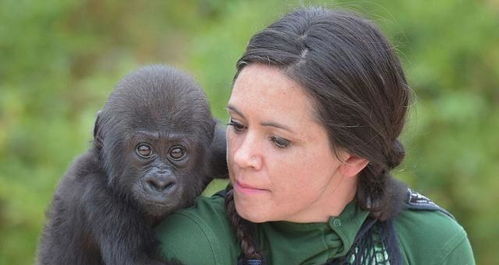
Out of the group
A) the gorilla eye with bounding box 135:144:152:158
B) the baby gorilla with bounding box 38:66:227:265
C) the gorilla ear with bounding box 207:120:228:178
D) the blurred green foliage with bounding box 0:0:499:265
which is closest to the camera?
the baby gorilla with bounding box 38:66:227:265

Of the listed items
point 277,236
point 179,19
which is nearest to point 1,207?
point 179,19

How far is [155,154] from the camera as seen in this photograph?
3049 mm

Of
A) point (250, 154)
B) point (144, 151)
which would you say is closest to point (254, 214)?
point (250, 154)

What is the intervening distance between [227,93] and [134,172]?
2.08m

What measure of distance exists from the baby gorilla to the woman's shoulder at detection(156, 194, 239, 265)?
87 millimetres

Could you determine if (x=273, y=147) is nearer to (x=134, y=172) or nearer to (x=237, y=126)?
(x=237, y=126)

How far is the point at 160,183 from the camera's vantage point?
9.81 ft

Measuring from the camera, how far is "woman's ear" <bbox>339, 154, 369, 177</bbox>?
9.35 ft

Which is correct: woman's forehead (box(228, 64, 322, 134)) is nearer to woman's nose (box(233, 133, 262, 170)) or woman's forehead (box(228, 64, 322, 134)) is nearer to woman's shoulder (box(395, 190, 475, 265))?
woman's nose (box(233, 133, 262, 170))

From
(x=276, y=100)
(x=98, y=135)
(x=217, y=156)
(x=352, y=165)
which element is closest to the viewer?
(x=276, y=100)

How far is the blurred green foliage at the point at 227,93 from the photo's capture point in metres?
5.44

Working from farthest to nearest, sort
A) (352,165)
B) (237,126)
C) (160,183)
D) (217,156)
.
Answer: (217,156) → (160,183) → (352,165) → (237,126)

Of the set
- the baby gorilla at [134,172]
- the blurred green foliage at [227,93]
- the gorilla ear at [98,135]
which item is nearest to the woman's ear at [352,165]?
the baby gorilla at [134,172]

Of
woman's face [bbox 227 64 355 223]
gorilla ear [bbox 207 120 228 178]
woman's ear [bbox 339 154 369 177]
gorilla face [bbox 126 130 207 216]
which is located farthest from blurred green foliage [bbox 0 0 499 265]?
woman's face [bbox 227 64 355 223]
